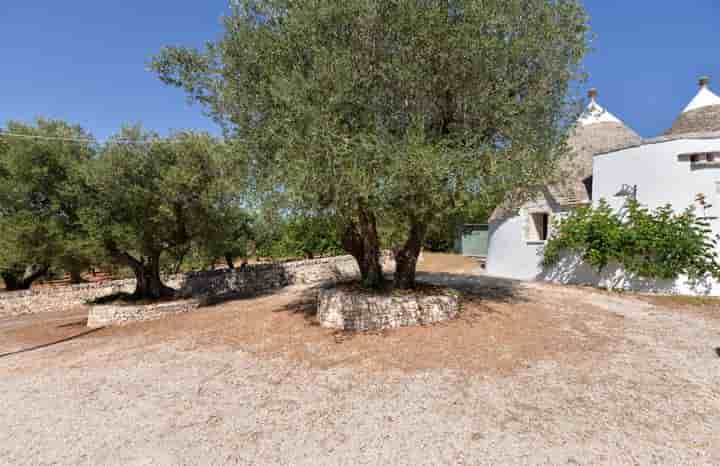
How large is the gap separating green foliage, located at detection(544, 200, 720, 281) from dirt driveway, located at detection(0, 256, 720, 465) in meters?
2.77

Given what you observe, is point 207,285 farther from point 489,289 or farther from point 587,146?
point 587,146

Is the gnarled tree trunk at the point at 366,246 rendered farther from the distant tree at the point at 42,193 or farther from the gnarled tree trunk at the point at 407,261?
the distant tree at the point at 42,193

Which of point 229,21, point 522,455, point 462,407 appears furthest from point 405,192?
point 229,21

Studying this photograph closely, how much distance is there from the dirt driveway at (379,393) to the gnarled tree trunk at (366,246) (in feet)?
7.63

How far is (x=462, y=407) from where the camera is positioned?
5160 millimetres

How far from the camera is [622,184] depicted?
13.9 metres

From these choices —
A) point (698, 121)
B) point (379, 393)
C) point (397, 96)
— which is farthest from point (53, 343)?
point (698, 121)

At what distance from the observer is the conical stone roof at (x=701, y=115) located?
49.6ft

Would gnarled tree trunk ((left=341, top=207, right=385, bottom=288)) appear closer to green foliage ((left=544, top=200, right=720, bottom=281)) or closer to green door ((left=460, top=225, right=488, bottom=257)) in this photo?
green foliage ((left=544, top=200, right=720, bottom=281))

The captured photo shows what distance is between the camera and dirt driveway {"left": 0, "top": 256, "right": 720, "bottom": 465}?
13.9ft

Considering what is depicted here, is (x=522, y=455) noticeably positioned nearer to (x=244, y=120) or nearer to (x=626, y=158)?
(x=244, y=120)

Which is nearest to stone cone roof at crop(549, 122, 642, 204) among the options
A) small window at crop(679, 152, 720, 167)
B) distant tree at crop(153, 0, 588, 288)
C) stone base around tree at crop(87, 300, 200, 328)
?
small window at crop(679, 152, 720, 167)

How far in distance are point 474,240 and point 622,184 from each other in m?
14.5

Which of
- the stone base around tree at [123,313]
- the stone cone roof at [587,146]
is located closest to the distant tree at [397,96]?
the stone base around tree at [123,313]
